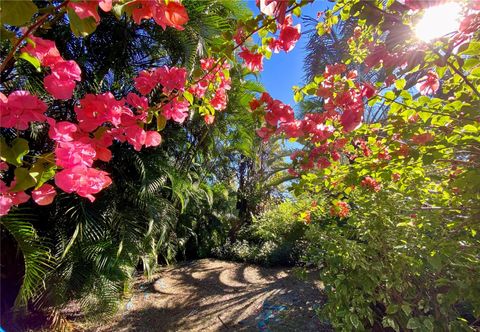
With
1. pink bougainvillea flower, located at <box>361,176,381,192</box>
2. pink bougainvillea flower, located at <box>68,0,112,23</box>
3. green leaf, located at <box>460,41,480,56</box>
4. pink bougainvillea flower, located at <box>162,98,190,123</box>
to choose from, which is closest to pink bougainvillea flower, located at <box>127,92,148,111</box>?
pink bougainvillea flower, located at <box>162,98,190,123</box>

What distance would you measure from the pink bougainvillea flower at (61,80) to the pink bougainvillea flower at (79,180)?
0.22 meters

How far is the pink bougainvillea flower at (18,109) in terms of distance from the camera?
791mm

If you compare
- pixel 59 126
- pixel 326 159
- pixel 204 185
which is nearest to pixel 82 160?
pixel 59 126

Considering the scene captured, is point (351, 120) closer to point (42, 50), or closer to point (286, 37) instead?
point (286, 37)

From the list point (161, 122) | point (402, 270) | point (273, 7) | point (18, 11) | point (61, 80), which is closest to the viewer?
point (18, 11)

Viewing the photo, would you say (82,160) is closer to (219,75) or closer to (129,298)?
(219,75)

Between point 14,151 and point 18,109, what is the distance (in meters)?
0.12

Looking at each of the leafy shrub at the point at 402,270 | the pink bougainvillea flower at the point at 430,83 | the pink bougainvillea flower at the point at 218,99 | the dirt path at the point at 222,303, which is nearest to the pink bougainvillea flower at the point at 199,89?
the pink bougainvillea flower at the point at 218,99

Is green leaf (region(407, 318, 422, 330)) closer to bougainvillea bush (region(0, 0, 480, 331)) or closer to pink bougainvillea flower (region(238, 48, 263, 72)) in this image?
bougainvillea bush (region(0, 0, 480, 331))

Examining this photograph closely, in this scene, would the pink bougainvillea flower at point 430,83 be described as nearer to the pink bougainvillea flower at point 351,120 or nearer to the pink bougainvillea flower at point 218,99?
the pink bougainvillea flower at point 351,120

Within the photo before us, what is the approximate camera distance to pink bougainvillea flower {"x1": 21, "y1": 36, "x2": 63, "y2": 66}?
32.8 inches

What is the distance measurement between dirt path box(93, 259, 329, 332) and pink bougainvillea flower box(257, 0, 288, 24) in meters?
3.73

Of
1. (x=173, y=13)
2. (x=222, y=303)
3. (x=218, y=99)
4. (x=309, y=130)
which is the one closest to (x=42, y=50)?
(x=173, y=13)

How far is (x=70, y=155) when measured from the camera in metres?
0.88
